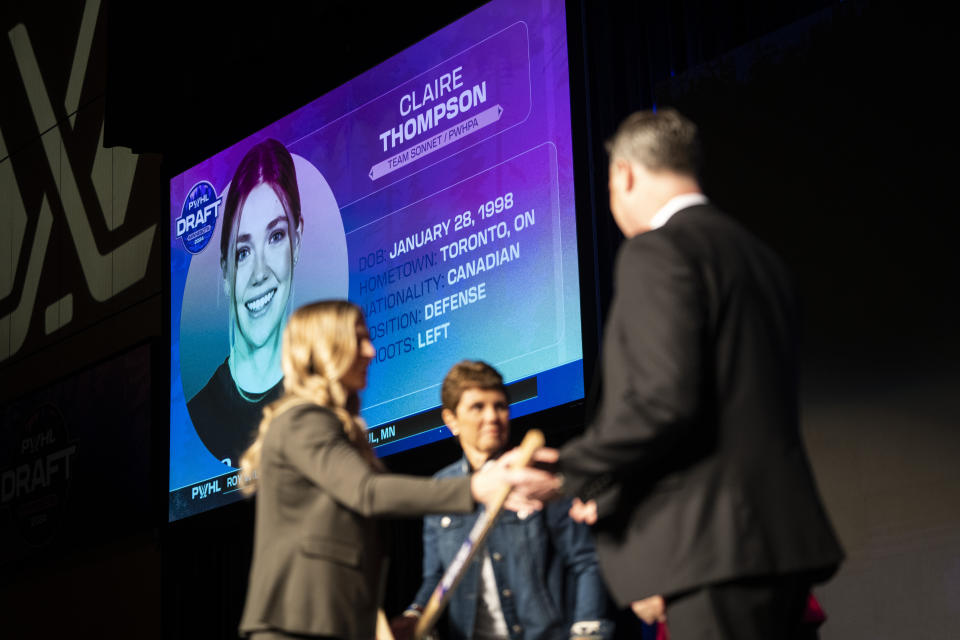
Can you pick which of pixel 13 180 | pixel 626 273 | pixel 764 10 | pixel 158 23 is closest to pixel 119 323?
pixel 13 180

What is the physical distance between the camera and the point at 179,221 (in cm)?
587

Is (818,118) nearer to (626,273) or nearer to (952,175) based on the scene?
(952,175)

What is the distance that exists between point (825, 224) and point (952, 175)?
0.37m

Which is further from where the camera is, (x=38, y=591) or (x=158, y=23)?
(x=38, y=591)

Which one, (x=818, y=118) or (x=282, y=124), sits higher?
(x=282, y=124)

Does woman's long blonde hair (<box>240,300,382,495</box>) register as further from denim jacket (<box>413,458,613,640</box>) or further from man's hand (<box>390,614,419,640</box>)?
denim jacket (<box>413,458,613,640</box>)

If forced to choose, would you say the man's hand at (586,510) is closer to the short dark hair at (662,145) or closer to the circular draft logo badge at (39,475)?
the short dark hair at (662,145)

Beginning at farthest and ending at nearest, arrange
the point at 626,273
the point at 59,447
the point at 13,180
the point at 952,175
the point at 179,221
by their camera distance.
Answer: the point at 13,180
the point at 59,447
the point at 179,221
the point at 952,175
the point at 626,273

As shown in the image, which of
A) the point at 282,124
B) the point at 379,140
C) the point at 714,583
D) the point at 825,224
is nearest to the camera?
the point at 714,583

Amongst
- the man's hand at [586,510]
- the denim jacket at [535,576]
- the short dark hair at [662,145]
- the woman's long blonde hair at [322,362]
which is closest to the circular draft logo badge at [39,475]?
the denim jacket at [535,576]

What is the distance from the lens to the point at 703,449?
1.87 m

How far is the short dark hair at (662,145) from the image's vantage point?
2066mm

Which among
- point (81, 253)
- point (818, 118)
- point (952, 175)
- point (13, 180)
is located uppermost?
point (13, 180)

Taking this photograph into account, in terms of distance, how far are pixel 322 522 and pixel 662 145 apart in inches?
33.2
